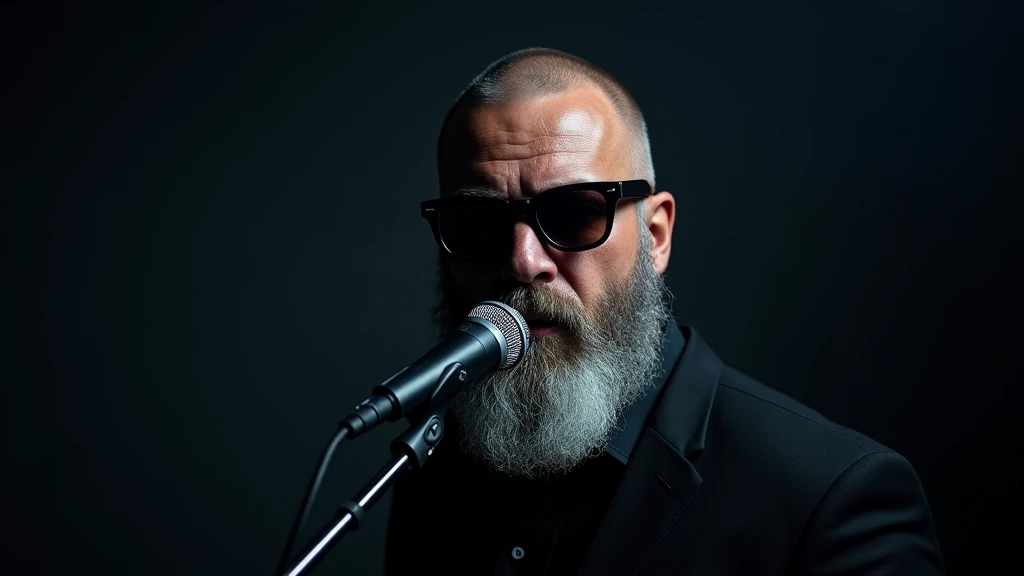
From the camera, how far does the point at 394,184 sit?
3.67m

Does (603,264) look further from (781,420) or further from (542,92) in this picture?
(781,420)

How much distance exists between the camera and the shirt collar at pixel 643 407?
2.16m

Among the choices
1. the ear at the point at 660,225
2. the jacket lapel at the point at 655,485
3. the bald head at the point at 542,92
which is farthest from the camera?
the ear at the point at 660,225

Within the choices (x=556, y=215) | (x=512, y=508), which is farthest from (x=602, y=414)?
(x=556, y=215)

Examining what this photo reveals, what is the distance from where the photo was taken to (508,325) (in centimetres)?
166

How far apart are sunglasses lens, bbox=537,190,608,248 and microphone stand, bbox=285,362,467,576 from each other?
74 centimetres

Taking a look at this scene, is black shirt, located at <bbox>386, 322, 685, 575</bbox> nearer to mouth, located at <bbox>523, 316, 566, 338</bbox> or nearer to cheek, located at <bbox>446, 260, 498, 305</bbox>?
mouth, located at <bbox>523, 316, 566, 338</bbox>

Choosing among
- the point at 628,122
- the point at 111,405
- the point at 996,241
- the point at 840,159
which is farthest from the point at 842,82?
the point at 111,405

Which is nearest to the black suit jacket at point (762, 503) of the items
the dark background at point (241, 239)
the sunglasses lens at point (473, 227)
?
the sunglasses lens at point (473, 227)

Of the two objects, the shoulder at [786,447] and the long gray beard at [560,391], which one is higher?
the long gray beard at [560,391]

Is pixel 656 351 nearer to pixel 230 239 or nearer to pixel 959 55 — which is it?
pixel 959 55

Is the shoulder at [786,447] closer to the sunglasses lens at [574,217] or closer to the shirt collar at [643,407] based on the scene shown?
the shirt collar at [643,407]

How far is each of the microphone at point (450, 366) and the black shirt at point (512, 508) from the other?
0.66 meters

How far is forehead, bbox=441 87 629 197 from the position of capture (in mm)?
2145
